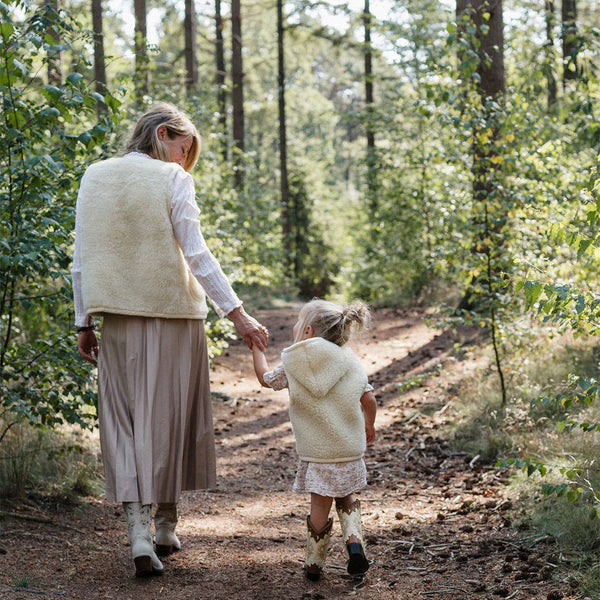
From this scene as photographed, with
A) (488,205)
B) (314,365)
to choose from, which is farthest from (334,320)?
(488,205)

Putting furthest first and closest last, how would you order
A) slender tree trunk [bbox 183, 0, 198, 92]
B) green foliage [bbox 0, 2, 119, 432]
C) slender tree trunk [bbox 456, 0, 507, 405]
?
slender tree trunk [bbox 183, 0, 198, 92]
slender tree trunk [bbox 456, 0, 507, 405]
green foliage [bbox 0, 2, 119, 432]

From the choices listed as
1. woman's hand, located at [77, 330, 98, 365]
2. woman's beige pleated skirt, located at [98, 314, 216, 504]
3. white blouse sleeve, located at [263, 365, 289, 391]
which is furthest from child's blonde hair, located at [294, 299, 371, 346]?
woman's hand, located at [77, 330, 98, 365]

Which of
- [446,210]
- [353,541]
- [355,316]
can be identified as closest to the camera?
[353,541]

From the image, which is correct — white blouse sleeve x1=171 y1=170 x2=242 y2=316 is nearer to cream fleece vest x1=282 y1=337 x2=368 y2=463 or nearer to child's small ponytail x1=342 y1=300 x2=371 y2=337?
cream fleece vest x1=282 y1=337 x2=368 y2=463

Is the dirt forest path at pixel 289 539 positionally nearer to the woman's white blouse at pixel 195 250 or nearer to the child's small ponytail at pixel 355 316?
the child's small ponytail at pixel 355 316

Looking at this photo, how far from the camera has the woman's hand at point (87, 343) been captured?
4.23 metres

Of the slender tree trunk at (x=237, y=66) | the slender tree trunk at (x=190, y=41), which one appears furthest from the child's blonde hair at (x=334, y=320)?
the slender tree trunk at (x=237, y=66)

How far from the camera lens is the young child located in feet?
13.1

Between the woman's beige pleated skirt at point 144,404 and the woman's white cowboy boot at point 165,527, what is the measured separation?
0.88 feet

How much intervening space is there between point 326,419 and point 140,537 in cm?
109

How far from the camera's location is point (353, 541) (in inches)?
156

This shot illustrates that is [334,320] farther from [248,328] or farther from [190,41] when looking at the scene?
[190,41]

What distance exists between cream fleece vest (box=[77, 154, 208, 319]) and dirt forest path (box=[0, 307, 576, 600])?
1.36 m

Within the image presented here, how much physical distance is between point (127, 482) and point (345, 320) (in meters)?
1.37
